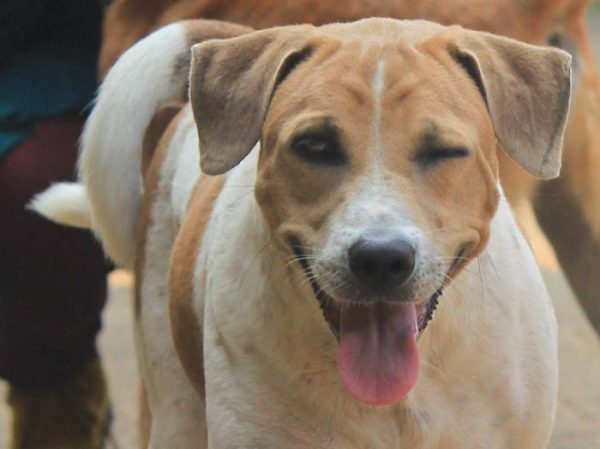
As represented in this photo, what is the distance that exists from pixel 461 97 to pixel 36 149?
1.89m

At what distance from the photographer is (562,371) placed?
6605 millimetres

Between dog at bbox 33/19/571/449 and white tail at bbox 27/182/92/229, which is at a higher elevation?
dog at bbox 33/19/571/449

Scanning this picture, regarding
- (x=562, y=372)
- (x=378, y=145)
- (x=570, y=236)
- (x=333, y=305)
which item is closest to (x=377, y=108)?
(x=378, y=145)

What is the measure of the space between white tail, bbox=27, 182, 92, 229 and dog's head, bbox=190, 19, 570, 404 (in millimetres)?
1160

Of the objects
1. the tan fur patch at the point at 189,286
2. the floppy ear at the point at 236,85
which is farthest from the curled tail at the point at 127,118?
the floppy ear at the point at 236,85

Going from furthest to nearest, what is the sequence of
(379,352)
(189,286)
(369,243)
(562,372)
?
(562,372)
(189,286)
(379,352)
(369,243)

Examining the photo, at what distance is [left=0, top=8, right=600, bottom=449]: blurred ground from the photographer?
6074 mm

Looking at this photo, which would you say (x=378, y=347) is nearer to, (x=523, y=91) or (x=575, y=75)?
(x=523, y=91)

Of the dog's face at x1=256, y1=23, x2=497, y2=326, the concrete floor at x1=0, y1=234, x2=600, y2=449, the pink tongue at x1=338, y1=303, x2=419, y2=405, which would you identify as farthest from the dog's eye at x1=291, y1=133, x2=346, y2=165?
the concrete floor at x1=0, y1=234, x2=600, y2=449

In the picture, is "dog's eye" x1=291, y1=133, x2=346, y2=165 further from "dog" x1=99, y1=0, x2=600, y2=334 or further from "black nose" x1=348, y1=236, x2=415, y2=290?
"dog" x1=99, y1=0, x2=600, y2=334

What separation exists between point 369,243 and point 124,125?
1.65 meters

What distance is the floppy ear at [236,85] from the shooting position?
362 cm

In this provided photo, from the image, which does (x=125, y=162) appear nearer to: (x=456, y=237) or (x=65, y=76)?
(x=65, y=76)

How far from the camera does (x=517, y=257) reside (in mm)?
3932
